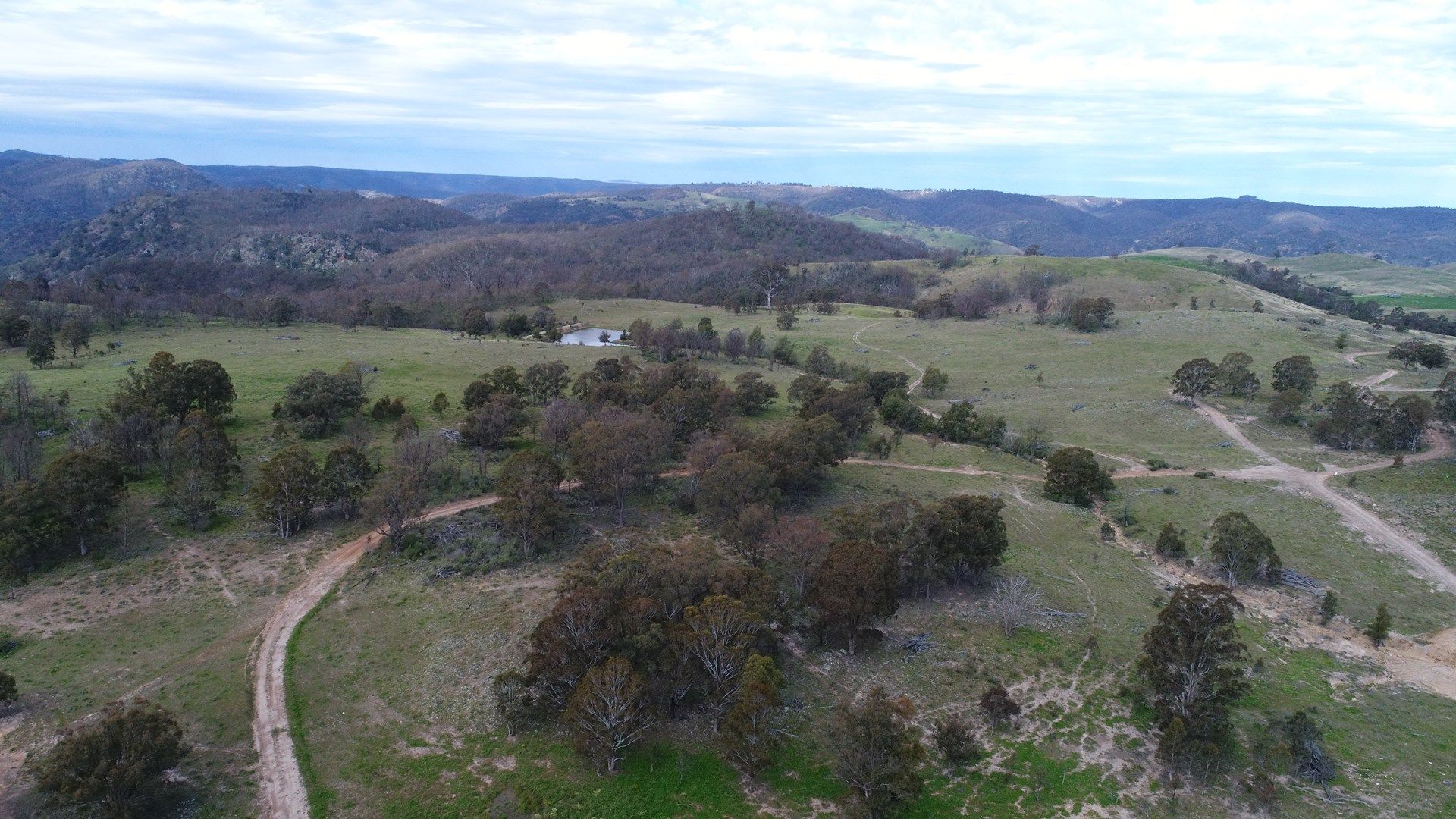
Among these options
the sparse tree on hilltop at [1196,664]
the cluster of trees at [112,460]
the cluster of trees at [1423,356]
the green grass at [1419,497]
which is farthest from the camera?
the cluster of trees at [1423,356]

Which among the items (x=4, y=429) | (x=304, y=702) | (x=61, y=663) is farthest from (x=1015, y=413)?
(x=4, y=429)

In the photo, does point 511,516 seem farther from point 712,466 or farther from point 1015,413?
point 1015,413

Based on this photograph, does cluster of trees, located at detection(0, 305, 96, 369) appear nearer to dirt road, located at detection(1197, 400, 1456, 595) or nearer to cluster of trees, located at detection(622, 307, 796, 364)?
cluster of trees, located at detection(622, 307, 796, 364)

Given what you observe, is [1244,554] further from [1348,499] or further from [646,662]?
[646,662]

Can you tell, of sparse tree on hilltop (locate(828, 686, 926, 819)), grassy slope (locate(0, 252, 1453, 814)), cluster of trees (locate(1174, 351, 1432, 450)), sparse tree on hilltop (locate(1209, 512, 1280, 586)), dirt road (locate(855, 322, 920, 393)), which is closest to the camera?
sparse tree on hilltop (locate(828, 686, 926, 819))

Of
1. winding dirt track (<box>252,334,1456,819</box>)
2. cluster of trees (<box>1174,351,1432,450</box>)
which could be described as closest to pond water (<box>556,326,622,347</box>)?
winding dirt track (<box>252,334,1456,819</box>)

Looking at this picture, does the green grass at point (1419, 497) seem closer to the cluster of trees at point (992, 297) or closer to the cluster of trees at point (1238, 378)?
the cluster of trees at point (1238, 378)

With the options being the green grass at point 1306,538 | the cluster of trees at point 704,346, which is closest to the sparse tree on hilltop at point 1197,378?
the green grass at point 1306,538
